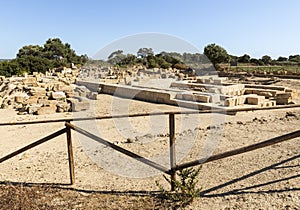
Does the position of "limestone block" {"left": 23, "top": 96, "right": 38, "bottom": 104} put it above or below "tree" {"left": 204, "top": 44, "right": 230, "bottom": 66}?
below

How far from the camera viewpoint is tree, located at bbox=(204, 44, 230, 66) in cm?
5872

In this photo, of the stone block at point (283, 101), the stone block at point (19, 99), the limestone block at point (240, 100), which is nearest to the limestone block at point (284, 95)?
the stone block at point (283, 101)

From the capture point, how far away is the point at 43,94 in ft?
57.7

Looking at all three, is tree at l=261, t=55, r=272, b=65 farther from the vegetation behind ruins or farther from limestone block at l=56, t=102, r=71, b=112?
limestone block at l=56, t=102, r=71, b=112

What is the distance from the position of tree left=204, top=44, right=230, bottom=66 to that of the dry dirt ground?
52.4m

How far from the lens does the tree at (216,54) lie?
58.7 metres

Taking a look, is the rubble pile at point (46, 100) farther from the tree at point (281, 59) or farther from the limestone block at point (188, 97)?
the tree at point (281, 59)

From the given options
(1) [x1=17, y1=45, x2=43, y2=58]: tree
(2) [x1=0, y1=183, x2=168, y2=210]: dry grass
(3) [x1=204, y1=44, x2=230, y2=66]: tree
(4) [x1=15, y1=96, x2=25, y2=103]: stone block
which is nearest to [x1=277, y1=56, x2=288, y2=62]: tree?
(3) [x1=204, y1=44, x2=230, y2=66]: tree

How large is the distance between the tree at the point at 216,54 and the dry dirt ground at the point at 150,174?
5245 centimetres

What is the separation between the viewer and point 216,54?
58.7 meters

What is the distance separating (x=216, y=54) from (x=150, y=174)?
188ft

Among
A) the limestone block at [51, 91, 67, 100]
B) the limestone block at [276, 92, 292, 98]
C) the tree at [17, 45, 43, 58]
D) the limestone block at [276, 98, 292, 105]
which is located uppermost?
the tree at [17, 45, 43, 58]

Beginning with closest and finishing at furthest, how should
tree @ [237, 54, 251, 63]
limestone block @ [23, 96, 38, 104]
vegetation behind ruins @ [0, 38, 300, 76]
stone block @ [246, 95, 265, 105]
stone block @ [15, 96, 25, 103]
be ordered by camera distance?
1. stone block @ [246, 95, 265, 105]
2. limestone block @ [23, 96, 38, 104]
3. stone block @ [15, 96, 25, 103]
4. vegetation behind ruins @ [0, 38, 300, 76]
5. tree @ [237, 54, 251, 63]

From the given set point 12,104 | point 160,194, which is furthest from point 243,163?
point 12,104
